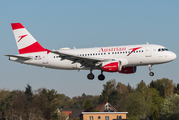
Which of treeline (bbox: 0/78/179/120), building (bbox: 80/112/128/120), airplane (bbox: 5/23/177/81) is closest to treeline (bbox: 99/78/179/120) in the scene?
treeline (bbox: 0/78/179/120)

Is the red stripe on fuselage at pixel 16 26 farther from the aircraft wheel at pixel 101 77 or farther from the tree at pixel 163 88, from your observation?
the tree at pixel 163 88

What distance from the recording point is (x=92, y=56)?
5222 centimetres

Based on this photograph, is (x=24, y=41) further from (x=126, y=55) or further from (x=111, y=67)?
(x=126, y=55)

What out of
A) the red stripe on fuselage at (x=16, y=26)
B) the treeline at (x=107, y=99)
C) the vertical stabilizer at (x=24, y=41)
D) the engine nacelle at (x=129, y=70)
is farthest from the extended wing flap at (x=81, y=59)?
the treeline at (x=107, y=99)

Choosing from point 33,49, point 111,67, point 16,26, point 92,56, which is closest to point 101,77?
point 92,56

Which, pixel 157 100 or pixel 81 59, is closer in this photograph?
pixel 81 59

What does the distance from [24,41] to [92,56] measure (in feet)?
46.0

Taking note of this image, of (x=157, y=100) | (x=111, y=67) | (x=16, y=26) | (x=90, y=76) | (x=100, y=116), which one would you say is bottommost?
(x=100, y=116)

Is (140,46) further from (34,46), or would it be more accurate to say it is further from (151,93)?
(151,93)

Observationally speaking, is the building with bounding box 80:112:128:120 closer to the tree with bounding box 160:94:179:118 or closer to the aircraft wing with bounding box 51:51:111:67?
the tree with bounding box 160:94:179:118

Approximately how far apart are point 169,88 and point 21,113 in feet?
289

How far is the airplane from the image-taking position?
49.7 metres

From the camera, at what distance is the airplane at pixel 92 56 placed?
49719mm

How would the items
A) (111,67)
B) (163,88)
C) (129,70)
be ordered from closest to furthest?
1. (111,67)
2. (129,70)
3. (163,88)
